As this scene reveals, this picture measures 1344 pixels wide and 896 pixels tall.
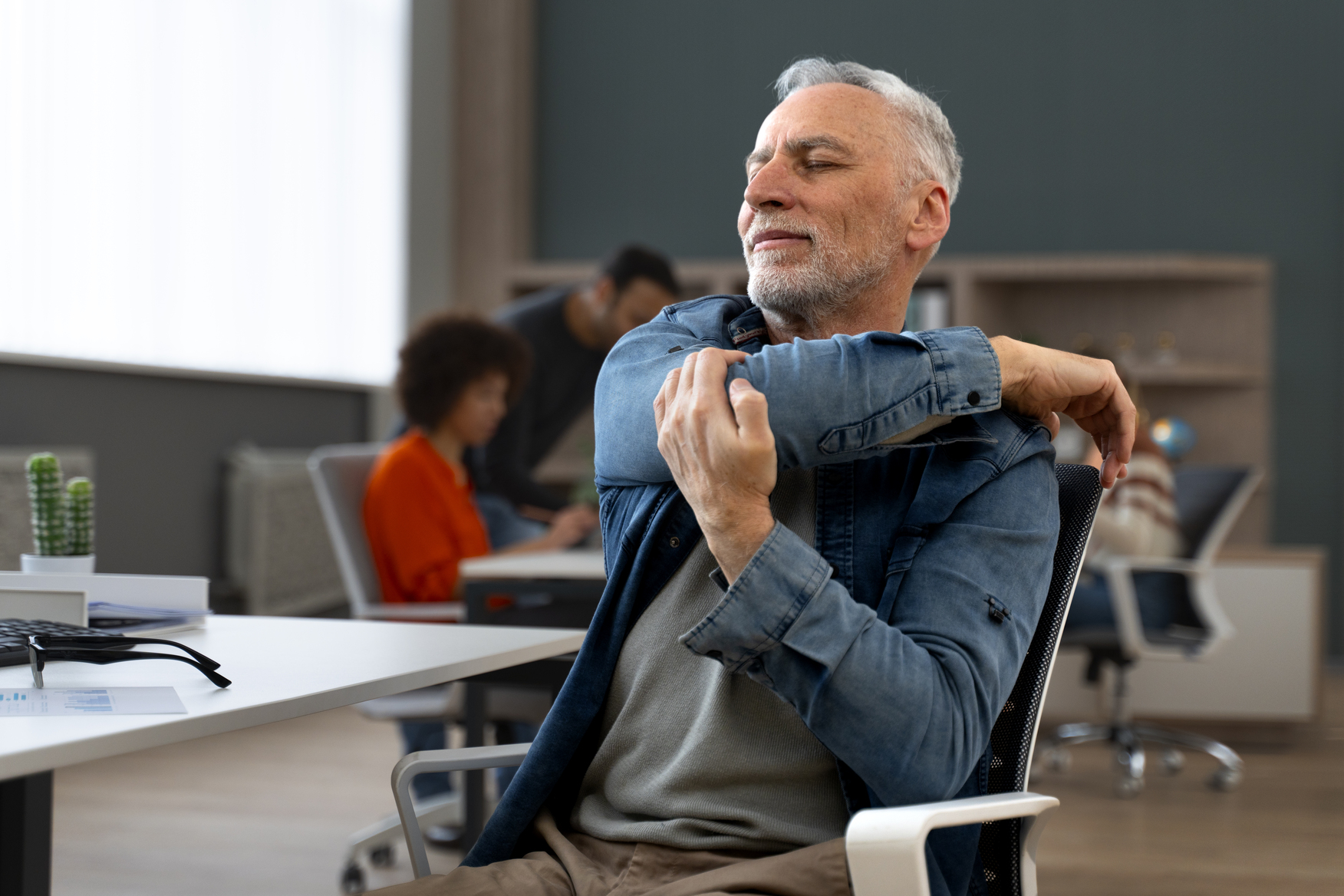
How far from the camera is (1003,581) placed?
1080 millimetres

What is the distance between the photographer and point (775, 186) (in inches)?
50.5

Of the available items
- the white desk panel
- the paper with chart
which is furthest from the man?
the paper with chart

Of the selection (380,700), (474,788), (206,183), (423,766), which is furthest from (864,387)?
(206,183)

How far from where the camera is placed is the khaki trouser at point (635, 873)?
3.36 feet

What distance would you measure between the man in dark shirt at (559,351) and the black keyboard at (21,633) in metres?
2.31

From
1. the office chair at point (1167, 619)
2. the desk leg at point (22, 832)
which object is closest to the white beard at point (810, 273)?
the desk leg at point (22, 832)

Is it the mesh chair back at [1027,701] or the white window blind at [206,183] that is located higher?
the white window blind at [206,183]

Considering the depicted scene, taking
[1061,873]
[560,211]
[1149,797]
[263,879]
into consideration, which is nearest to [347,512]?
[263,879]

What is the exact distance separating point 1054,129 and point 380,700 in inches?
175

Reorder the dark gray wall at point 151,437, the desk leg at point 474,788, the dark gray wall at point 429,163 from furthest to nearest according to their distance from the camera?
the dark gray wall at point 429,163 < the dark gray wall at point 151,437 < the desk leg at point 474,788

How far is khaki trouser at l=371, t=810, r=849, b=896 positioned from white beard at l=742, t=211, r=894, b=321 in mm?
530

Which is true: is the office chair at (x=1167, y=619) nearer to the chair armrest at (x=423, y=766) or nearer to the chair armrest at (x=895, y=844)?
the chair armrest at (x=423, y=766)

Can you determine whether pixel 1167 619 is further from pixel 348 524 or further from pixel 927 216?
pixel 927 216

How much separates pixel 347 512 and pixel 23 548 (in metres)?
1.12
